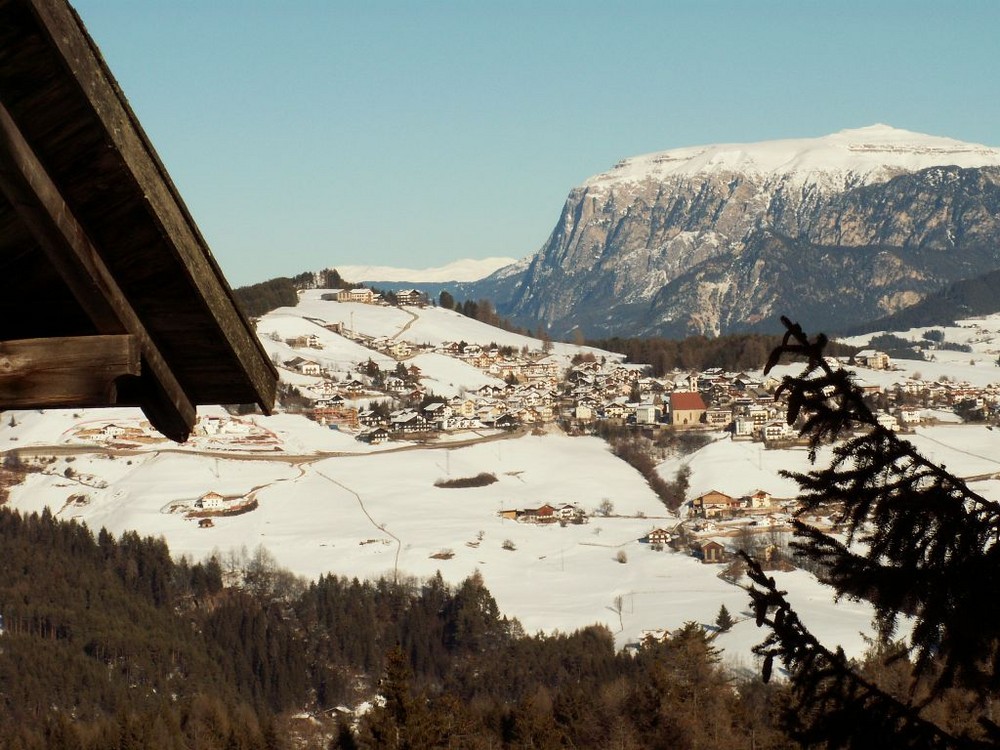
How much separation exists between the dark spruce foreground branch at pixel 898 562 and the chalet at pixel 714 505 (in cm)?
6537

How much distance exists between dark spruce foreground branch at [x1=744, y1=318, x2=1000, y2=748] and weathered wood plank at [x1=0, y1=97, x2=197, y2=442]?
4.57 ft

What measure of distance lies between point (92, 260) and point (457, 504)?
65.6m

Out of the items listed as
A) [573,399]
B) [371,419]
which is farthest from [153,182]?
[573,399]

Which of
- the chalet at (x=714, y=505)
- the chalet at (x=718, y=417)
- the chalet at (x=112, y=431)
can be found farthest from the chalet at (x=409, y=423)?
the chalet at (x=714, y=505)

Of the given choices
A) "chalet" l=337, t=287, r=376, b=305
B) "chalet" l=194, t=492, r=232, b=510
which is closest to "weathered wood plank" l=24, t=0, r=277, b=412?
"chalet" l=194, t=492, r=232, b=510

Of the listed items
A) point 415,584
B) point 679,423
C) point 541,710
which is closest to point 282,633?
point 415,584

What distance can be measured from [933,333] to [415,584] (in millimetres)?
146729

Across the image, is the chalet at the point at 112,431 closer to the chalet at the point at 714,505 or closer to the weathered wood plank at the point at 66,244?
the chalet at the point at 714,505

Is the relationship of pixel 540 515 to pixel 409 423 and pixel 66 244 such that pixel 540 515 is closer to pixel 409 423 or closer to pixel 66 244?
pixel 409 423

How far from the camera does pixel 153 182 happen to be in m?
2.63

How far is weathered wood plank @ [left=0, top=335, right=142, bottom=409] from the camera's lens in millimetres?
2670

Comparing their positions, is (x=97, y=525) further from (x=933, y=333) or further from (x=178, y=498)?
(x=933, y=333)

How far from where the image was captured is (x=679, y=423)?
96000mm

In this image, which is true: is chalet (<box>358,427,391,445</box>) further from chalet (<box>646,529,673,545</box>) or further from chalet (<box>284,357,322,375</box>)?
chalet (<box>646,529,673,545</box>)
